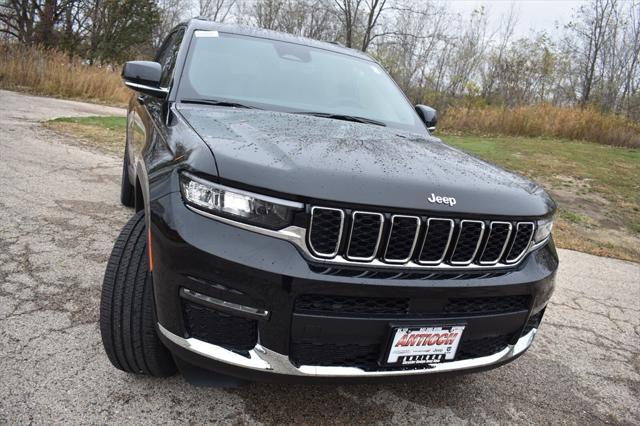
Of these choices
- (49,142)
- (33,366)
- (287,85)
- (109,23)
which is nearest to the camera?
(33,366)

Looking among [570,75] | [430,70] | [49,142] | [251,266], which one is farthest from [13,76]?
[570,75]

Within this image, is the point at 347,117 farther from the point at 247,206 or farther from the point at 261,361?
the point at 261,361

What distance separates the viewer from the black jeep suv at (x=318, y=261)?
151 cm

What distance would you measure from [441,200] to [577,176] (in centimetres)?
897

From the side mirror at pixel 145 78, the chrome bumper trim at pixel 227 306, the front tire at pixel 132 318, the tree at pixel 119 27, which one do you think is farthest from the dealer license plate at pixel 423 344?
the tree at pixel 119 27

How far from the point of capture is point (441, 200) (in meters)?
1.62

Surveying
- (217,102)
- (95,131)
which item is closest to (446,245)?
(217,102)

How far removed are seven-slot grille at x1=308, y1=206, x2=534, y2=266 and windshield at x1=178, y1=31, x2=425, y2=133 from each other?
3.78ft

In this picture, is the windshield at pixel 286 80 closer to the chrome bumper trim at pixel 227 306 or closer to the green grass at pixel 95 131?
the chrome bumper trim at pixel 227 306

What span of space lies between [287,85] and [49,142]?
230 inches

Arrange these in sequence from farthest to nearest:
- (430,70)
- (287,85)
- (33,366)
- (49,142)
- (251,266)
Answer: (430,70), (49,142), (287,85), (33,366), (251,266)

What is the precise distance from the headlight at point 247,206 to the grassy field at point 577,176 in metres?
2.83

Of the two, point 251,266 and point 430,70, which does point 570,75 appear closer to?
point 430,70

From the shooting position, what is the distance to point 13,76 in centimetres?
1492
